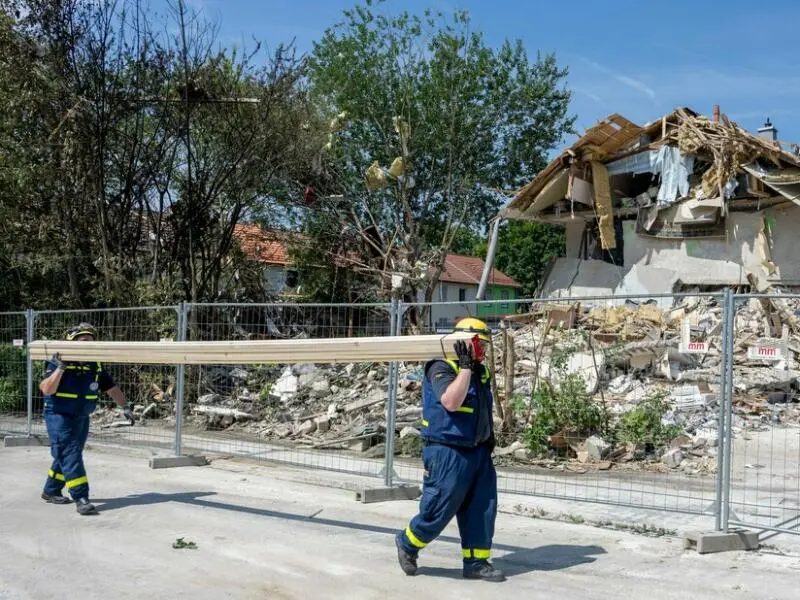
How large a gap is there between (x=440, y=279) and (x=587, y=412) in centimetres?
1963

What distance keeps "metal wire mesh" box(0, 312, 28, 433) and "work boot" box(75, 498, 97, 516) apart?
19.4ft

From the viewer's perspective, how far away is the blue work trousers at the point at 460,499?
17.1ft

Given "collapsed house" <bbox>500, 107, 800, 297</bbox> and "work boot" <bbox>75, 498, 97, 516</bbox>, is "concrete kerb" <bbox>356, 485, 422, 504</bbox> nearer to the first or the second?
"work boot" <bbox>75, 498, 97, 516</bbox>

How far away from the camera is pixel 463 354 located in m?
5.19

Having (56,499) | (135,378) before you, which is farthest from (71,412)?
(135,378)

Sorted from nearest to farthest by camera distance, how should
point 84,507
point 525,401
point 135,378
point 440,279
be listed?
1. point 84,507
2. point 525,401
3. point 135,378
4. point 440,279

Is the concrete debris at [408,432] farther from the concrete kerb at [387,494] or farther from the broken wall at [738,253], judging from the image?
the broken wall at [738,253]

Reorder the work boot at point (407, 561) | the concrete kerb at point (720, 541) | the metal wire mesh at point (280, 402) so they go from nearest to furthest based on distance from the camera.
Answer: the work boot at point (407, 561), the concrete kerb at point (720, 541), the metal wire mesh at point (280, 402)

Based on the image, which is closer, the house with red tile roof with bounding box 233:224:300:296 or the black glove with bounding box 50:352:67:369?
the black glove with bounding box 50:352:67:369

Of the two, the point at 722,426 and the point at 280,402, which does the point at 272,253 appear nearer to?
the point at 280,402

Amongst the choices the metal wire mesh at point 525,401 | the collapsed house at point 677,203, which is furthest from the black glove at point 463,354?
the collapsed house at point 677,203

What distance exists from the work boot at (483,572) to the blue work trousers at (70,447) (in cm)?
387

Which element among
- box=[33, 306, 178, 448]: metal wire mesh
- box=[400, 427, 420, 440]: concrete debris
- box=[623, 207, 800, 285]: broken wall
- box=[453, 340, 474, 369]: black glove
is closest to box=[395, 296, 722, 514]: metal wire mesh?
box=[400, 427, 420, 440]: concrete debris

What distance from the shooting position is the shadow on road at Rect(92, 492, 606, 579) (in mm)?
5719
